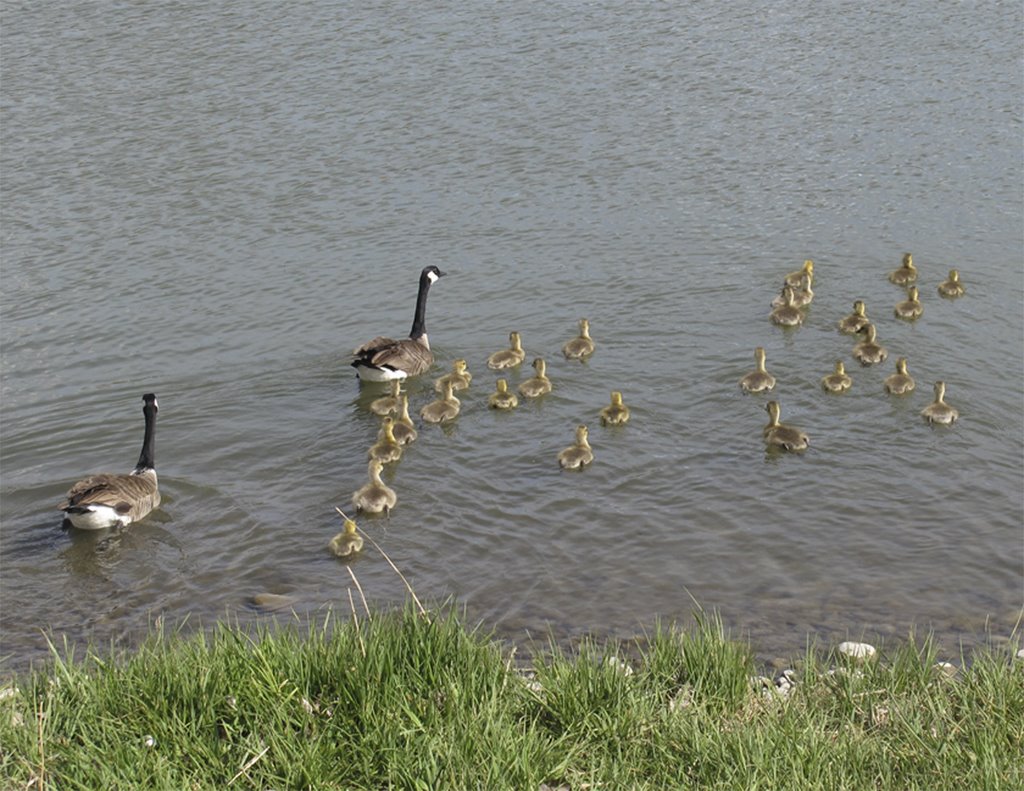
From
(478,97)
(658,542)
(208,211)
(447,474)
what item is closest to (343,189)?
(208,211)

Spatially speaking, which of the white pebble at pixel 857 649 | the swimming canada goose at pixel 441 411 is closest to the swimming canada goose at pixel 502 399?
the swimming canada goose at pixel 441 411

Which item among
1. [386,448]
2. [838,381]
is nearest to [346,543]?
[386,448]

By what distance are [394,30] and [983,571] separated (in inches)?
700

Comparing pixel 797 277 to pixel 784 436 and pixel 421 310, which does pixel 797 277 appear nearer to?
pixel 784 436

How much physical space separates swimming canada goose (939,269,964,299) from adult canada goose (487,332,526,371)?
4.93 metres

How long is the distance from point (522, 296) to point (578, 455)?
14.2ft

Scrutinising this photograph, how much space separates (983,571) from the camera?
1078 cm

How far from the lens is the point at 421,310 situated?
1598 centimetres

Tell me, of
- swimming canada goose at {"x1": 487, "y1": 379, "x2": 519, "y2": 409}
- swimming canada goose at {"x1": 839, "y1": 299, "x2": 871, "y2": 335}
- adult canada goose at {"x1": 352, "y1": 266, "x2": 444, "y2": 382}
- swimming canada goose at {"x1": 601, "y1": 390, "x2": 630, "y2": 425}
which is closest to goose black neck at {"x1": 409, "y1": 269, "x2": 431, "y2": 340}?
adult canada goose at {"x1": 352, "y1": 266, "x2": 444, "y2": 382}

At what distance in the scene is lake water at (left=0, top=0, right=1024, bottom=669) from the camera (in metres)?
11.1

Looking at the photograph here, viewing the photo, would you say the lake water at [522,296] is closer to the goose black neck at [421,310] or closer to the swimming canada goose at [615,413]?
the swimming canada goose at [615,413]

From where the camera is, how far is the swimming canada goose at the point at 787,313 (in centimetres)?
1548

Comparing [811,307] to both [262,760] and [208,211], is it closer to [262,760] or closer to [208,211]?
[208,211]

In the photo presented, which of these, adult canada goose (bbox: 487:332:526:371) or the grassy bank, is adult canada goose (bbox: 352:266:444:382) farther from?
the grassy bank
